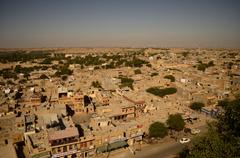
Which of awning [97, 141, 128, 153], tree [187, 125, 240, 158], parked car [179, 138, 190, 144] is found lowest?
parked car [179, 138, 190, 144]

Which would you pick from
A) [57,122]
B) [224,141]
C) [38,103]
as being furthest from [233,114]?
[38,103]

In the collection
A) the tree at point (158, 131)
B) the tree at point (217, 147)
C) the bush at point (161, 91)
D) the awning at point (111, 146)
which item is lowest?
the awning at point (111, 146)

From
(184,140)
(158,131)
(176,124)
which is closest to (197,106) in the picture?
(176,124)

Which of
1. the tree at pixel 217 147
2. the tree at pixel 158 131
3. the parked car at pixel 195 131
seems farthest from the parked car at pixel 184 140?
the tree at pixel 217 147

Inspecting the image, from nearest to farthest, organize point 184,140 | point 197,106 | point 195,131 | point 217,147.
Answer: point 217,147, point 184,140, point 195,131, point 197,106

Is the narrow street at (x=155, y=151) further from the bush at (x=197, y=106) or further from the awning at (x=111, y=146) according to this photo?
the bush at (x=197, y=106)

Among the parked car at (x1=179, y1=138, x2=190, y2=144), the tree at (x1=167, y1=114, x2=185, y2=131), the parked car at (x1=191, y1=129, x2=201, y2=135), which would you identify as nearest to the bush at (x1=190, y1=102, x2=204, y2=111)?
the parked car at (x1=191, y1=129, x2=201, y2=135)

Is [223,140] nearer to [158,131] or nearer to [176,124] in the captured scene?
[158,131]

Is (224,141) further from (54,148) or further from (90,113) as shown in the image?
(90,113)

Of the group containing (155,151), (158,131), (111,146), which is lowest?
(155,151)

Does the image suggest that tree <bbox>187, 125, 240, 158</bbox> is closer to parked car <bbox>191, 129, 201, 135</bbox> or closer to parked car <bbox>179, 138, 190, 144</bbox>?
parked car <bbox>179, 138, 190, 144</bbox>

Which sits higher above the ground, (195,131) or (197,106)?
(197,106)
